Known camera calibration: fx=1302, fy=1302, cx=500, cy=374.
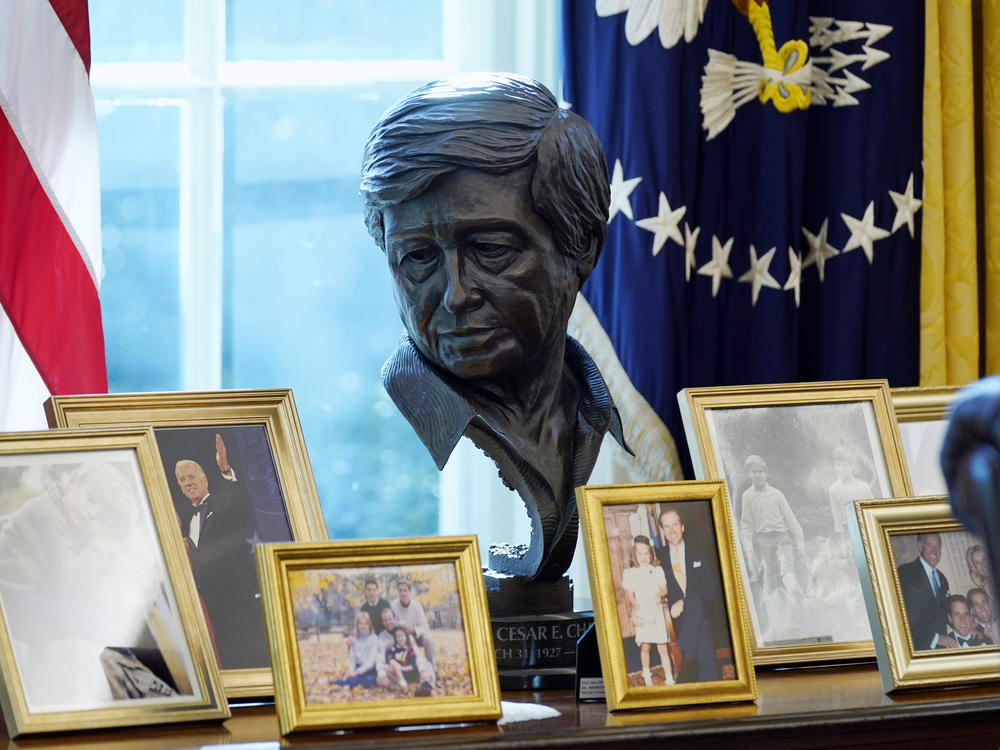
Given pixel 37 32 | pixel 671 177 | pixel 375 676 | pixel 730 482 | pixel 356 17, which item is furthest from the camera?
pixel 356 17

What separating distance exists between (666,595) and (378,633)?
293mm

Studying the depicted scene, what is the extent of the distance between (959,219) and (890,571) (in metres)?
0.96

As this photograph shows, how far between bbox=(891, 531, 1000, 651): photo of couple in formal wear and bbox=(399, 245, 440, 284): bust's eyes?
0.58 m

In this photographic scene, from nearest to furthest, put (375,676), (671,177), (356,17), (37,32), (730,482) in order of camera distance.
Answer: (375,676) → (730,482) → (37,32) → (671,177) → (356,17)

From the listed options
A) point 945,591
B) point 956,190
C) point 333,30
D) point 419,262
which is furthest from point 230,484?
point 956,190

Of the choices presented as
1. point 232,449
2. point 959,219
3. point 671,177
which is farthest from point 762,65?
point 232,449

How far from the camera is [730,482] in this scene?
1483 mm

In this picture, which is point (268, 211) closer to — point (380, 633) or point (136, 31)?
point (136, 31)

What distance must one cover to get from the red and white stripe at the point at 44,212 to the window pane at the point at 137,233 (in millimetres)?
322

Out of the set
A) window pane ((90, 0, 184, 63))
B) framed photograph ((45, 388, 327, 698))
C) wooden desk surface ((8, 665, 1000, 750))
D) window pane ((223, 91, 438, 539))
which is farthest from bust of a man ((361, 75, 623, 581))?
window pane ((90, 0, 184, 63))

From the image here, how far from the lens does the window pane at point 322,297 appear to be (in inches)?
87.8

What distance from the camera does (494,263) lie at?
56.0 inches

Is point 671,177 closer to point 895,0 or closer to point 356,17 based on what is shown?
point 895,0

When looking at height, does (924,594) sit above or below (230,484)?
below
